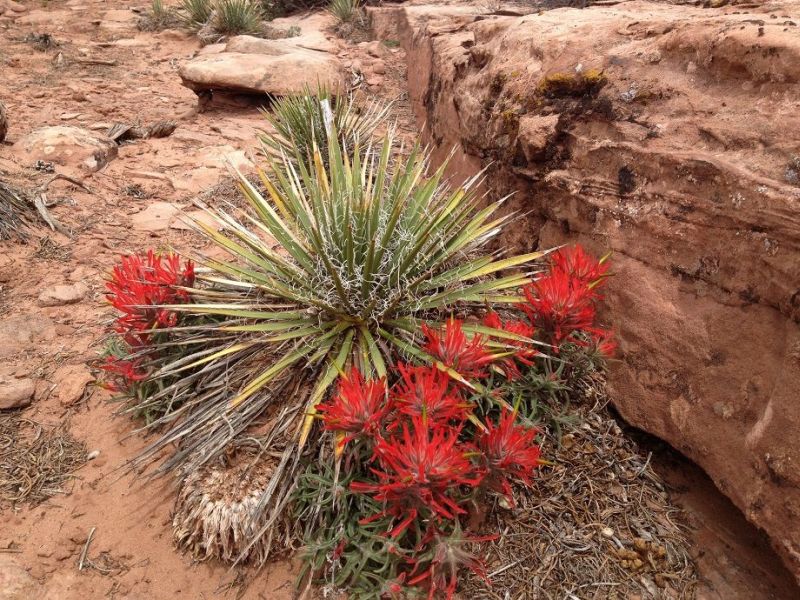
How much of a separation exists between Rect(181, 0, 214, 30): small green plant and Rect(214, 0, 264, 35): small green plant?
0.33m

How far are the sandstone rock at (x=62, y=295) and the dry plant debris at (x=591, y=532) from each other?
2.56m

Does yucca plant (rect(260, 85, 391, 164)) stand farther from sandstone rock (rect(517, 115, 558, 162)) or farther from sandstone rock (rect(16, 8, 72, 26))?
sandstone rock (rect(16, 8, 72, 26))

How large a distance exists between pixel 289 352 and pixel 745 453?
5.48ft

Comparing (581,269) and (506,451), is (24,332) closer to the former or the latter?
(506,451)

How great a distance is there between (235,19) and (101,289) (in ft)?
21.1

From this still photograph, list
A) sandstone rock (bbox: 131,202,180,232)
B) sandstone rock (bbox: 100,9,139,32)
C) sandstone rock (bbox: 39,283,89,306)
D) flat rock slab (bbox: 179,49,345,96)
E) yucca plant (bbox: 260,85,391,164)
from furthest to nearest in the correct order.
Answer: sandstone rock (bbox: 100,9,139,32) < flat rock slab (bbox: 179,49,345,96) < yucca plant (bbox: 260,85,391,164) < sandstone rock (bbox: 131,202,180,232) < sandstone rock (bbox: 39,283,89,306)

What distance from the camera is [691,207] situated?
202cm

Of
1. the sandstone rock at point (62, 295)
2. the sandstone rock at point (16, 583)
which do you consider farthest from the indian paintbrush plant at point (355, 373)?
the sandstone rock at point (62, 295)

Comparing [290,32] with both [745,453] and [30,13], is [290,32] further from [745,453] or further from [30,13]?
[745,453]

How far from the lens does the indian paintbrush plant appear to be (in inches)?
65.7

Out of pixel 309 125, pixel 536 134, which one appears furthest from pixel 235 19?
pixel 536 134

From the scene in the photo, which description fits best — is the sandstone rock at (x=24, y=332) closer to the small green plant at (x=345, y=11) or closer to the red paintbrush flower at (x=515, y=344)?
the red paintbrush flower at (x=515, y=344)

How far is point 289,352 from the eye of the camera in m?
2.17

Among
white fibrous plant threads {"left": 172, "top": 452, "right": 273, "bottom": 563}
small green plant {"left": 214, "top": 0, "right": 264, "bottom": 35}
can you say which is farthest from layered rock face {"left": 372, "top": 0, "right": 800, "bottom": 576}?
small green plant {"left": 214, "top": 0, "right": 264, "bottom": 35}
